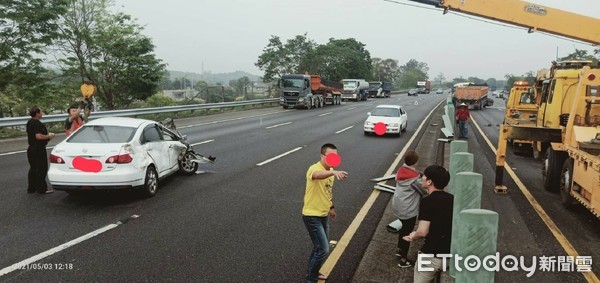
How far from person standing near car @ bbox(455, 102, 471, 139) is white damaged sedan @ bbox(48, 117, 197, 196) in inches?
531

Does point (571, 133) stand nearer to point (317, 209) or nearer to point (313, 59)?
point (317, 209)

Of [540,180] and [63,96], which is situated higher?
[63,96]

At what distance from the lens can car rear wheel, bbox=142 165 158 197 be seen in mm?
Answer: 7970

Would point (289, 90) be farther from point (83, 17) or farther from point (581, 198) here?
point (581, 198)

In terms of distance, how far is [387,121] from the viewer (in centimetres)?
1830

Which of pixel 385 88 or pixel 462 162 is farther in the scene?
pixel 385 88

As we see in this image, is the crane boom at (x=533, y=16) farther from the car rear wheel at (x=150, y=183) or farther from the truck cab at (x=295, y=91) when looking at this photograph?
the truck cab at (x=295, y=91)

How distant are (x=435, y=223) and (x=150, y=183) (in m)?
6.16

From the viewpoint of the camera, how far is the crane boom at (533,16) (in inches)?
535

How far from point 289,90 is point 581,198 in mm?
28752

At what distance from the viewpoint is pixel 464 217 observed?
3.18 metres

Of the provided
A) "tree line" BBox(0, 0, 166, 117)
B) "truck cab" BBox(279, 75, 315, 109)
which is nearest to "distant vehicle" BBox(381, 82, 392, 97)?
"truck cab" BBox(279, 75, 315, 109)

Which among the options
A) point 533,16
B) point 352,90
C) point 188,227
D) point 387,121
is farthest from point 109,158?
point 352,90

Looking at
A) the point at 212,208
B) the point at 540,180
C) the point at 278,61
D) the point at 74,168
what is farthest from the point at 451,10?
the point at 278,61
